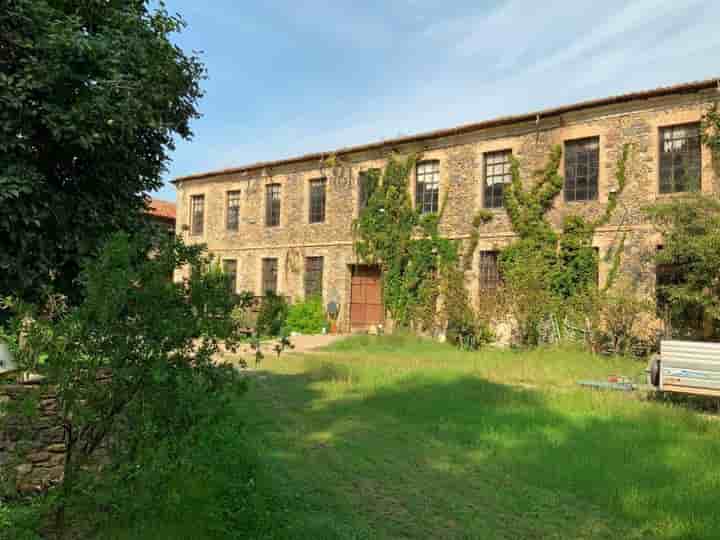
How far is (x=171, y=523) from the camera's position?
12.6ft

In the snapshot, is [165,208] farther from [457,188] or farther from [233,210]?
[457,188]

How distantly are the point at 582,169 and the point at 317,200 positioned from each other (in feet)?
29.2

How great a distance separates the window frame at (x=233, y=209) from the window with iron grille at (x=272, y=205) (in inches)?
59.6

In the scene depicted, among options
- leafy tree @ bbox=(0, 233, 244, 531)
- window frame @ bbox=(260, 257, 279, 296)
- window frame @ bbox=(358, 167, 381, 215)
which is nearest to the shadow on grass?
leafy tree @ bbox=(0, 233, 244, 531)

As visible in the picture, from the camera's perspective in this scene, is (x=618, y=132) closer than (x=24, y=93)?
No

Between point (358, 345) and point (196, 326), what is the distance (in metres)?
11.6

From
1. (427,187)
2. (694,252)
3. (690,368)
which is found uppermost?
(427,187)

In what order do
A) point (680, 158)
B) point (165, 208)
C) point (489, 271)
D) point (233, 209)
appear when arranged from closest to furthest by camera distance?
point (680, 158) < point (489, 271) < point (233, 209) < point (165, 208)

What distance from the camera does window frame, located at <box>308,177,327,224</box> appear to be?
62.8 feet

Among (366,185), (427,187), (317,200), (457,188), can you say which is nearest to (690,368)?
(457,188)

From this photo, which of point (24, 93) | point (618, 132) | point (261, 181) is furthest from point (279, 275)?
point (24, 93)

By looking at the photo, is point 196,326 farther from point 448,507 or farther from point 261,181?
point 261,181

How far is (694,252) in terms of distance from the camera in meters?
10.8

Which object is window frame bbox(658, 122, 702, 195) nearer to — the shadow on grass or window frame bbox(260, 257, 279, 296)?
the shadow on grass
